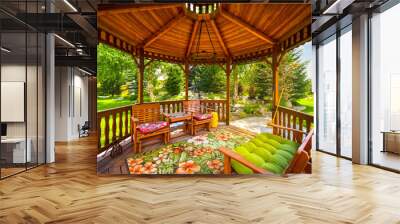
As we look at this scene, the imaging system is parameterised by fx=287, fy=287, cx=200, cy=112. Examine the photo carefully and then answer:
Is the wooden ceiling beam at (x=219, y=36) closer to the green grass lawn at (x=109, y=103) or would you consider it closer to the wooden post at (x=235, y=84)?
the wooden post at (x=235, y=84)

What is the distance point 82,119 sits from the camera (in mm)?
12039

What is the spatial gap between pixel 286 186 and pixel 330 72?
3693 mm

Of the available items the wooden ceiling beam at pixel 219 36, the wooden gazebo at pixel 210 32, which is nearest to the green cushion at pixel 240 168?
the wooden gazebo at pixel 210 32

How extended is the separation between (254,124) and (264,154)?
1.58ft

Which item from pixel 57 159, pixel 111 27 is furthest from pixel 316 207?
pixel 57 159

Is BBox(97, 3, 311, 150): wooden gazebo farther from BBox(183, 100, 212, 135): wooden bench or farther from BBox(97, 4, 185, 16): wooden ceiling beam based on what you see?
BBox(183, 100, 212, 135): wooden bench

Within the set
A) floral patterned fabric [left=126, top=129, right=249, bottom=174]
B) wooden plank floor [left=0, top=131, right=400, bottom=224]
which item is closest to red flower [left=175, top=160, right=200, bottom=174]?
floral patterned fabric [left=126, top=129, right=249, bottom=174]

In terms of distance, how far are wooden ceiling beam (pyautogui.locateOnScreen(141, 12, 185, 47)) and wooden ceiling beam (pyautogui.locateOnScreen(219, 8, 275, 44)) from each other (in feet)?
2.15

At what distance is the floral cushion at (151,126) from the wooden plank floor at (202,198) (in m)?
0.77

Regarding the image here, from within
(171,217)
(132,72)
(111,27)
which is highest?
(111,27)

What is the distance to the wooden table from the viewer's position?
4.47 m

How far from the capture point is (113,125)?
14.1 feet

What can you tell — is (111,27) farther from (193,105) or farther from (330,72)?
(330,72)

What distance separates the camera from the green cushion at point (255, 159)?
4375 millimetres
